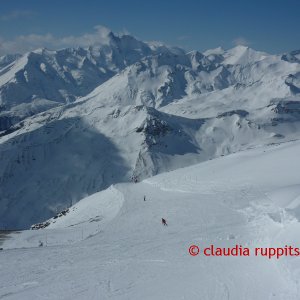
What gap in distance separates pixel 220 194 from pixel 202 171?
21.7 meters

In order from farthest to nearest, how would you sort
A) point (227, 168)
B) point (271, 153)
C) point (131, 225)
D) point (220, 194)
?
1. point (271, 153)
2. point (227, 168)
3. point (220, 194)
4. point (131, 225)

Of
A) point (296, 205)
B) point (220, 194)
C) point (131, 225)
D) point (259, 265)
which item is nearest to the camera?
point (259, 265)

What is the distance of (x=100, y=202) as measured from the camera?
64812 millimetres

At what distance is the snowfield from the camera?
73.9ft

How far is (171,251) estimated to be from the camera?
1180 inches

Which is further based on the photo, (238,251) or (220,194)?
(220,194)

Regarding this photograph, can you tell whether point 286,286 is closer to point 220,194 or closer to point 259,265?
point 259,265

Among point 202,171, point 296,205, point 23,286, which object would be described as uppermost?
point 202,171

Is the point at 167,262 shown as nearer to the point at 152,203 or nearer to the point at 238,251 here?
the point at 238,251

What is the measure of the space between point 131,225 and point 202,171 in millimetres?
32252

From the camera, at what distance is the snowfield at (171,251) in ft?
73.9

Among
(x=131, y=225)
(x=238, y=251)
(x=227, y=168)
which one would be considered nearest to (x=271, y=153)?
(x=227, y=168)

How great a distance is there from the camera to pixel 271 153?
75500 millimetres

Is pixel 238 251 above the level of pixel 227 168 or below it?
below
